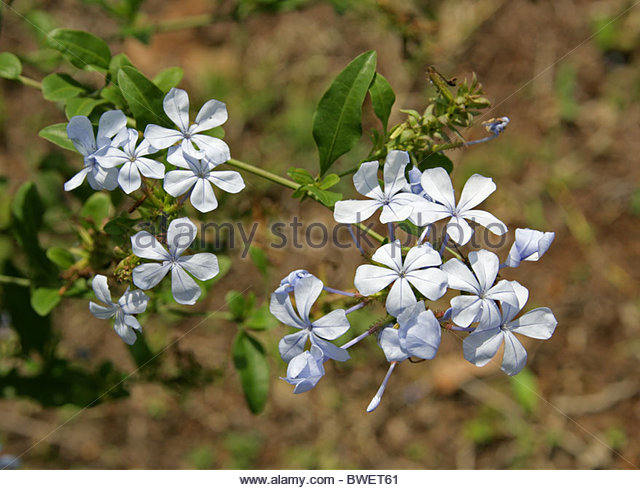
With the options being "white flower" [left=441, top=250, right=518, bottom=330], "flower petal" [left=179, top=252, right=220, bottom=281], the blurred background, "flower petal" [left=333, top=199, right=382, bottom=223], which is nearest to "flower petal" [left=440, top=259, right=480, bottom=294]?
"white flower" [left=441, top=250, right=518, bottom=330]

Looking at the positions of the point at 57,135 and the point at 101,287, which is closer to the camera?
the point at 101,287

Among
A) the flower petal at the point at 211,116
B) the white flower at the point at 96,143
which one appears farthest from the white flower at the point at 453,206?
the white flower at the point at 96,143

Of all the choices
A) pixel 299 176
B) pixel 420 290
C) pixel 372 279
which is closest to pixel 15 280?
pixel 299 176

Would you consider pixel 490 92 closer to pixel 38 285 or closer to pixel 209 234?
pixel 209 234

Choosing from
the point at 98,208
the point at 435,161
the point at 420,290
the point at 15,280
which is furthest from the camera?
the point at 15,280

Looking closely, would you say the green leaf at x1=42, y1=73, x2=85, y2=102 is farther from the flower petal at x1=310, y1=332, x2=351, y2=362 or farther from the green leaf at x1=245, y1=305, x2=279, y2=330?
the flower petal at x1=310, y1=332, x2=351, y2=362

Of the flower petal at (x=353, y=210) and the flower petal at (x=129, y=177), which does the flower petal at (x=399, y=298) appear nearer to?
the flower petal at (x=353, y=210)

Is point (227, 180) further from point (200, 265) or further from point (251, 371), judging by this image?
point (251, 371)
